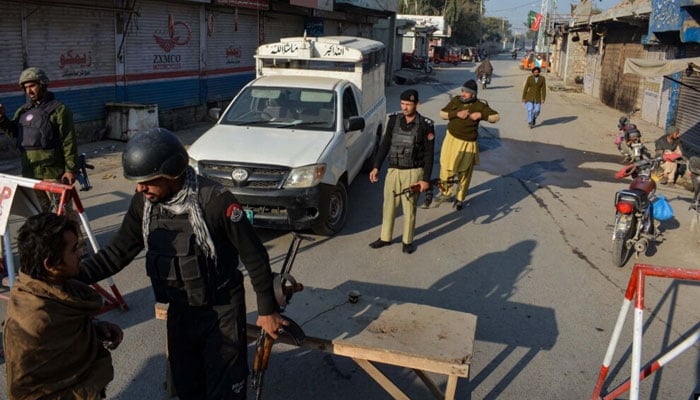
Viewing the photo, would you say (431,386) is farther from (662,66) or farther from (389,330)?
(662,66)

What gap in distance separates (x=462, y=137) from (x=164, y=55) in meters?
10.1

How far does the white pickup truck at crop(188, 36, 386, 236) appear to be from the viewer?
671cm

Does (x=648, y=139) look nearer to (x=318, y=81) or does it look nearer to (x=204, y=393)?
(x=318, y=81)

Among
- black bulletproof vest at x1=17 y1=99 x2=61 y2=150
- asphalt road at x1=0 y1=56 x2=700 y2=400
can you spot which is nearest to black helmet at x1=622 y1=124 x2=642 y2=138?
asphalt road at x1=0 y1=56 x2=700 y2=400

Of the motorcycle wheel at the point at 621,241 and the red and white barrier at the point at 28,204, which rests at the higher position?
the red and white barrier at the point at 28,204

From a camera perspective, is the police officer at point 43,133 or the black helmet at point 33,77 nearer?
the black helmet at point 33,77

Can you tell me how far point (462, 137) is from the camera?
344 inches

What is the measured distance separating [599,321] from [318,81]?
5.10 meters

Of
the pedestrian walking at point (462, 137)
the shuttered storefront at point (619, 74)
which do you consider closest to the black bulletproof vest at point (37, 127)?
the pedestrian walking at point (462, 137)

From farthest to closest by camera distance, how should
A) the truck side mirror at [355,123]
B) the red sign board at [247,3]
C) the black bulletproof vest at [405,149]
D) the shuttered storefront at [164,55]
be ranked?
the red sign board at [247,3] < the shuttered storefront at [164,55] < the truck side mirror at [355,123] < the black bulletproof vest at [405,149]

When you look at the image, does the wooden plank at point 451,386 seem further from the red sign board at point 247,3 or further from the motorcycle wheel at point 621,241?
the red sign board at point 247,3

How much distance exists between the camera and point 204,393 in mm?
3248

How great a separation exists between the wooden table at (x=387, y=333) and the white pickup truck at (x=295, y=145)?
259 centimetres

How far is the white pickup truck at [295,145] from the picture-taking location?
22.0 ft
